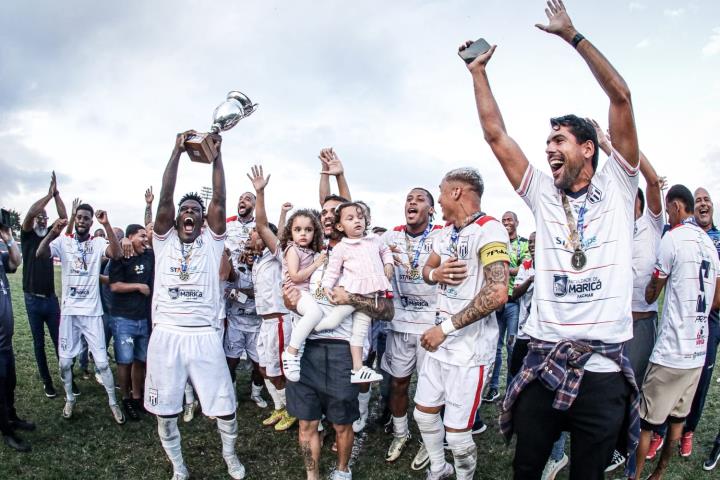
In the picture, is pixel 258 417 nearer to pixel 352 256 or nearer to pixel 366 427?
pixel 366 427

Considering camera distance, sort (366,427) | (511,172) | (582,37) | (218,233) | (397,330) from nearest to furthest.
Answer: (582,37) < (511,172) < (218,233) < (397,330) < (366,427)

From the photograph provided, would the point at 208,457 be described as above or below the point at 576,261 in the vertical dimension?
below

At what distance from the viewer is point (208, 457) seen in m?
5.16

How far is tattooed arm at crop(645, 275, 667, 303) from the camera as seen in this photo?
4.45m

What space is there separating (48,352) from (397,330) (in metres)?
8.14

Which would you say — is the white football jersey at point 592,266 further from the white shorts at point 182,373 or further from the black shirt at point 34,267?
the black shirt at point 34,267

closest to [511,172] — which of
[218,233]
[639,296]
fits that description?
[639,296]

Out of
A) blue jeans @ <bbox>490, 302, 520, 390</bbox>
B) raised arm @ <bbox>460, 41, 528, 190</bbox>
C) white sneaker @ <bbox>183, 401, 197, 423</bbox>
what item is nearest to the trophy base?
raised arm @ <bbox>460, 41, 528, 190</bbox>

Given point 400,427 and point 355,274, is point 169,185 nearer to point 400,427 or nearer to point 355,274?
point 355,274

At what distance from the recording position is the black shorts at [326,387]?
4.32 meters

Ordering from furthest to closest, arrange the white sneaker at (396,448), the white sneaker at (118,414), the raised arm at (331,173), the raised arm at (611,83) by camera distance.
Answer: the white sneaker at (118,414), the raised arm at (331,173), the white sneaker at (396,448), the raised arm at (611,83)

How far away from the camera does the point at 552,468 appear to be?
4.70 metres

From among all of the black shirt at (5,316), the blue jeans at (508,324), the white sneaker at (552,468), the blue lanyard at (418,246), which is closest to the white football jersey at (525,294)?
the blue jeans at (508,324)

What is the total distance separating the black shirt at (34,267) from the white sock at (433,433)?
18.4ft
